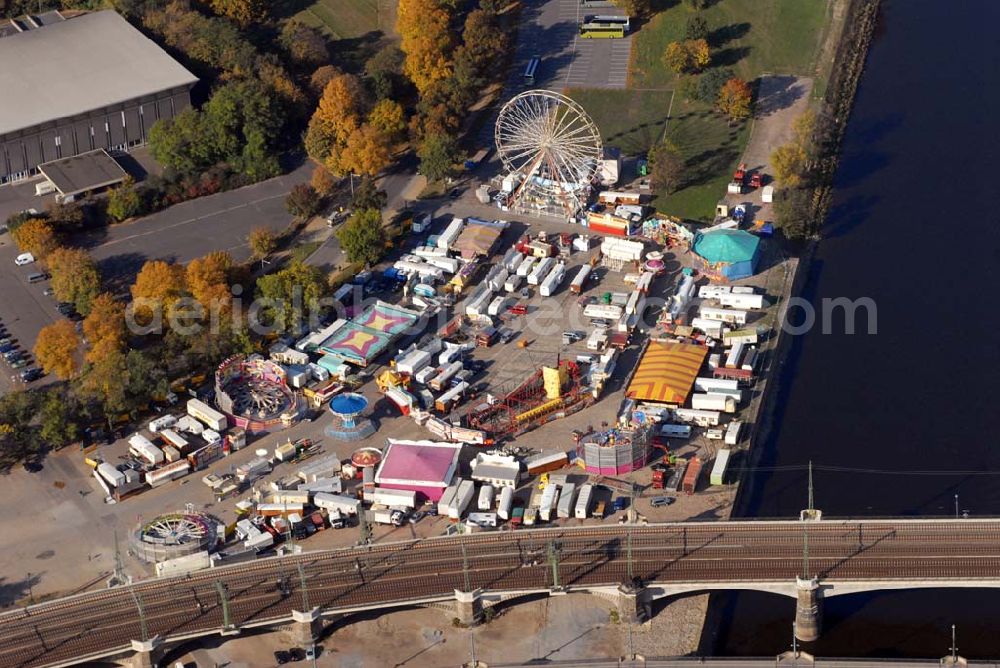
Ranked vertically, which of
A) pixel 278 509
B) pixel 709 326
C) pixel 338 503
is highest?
pixel 709 326

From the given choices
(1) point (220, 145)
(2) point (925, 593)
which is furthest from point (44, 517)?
(2) point (925, 593)

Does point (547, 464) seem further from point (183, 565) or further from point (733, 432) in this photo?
point (183, 565)

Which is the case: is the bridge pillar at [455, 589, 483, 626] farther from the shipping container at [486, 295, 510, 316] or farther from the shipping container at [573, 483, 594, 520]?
the shipping container at [486, 295, 510, 316]

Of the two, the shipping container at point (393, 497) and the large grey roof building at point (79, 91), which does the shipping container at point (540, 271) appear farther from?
the large grey roof building at point (79, 91)

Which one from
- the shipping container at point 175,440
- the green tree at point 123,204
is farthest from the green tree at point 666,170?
the shipping container at point 175,440

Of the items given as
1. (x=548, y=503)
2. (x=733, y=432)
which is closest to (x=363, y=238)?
(x=548, y=503)

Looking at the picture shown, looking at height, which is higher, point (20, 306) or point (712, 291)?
point (712, 291)

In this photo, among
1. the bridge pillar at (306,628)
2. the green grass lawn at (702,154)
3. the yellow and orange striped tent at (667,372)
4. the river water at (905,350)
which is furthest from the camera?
the green grass lawn at (702,154)
